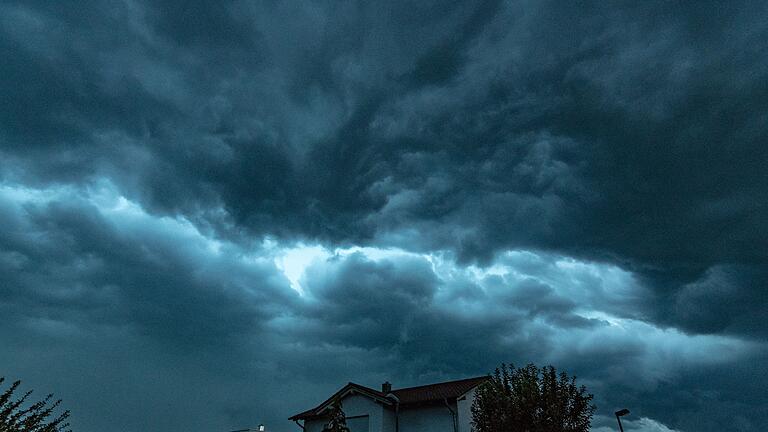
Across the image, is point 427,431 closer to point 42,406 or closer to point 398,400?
point 398,400

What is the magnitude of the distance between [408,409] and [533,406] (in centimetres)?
1189

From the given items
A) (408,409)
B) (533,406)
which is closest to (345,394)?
(408,409)

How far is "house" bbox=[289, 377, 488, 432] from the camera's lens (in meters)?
30.4

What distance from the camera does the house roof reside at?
3114cm

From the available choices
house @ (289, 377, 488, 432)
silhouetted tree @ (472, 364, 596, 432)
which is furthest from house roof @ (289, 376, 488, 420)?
silhouetted tree @ (472, 364, 596, 432)

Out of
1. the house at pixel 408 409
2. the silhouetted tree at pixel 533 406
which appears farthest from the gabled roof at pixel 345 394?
the silhouetted tree at pixel 533 406

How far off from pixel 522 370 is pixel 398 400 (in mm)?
10559

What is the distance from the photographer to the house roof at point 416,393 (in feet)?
102

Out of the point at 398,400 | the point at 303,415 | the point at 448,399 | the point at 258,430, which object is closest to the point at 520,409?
the point at 448,399

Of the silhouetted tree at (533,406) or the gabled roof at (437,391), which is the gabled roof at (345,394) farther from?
the silhouetted tree at (533,406)

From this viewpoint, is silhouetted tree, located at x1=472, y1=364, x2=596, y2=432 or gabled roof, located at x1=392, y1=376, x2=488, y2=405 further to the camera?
gabled roof, located at x1=392, y1=376, x2=488, y2=405

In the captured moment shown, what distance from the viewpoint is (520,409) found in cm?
2250

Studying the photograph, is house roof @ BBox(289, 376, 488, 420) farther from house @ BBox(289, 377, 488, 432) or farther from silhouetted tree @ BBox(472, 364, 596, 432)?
silhouetted tree @ BBox(472, 364, 596, 432)

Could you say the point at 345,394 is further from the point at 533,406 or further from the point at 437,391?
the point at 533,406
